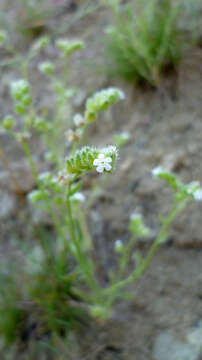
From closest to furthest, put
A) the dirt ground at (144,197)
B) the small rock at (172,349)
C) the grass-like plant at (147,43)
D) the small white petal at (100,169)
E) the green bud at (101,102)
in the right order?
the small white petal at (100,169), the green bud at (101,102), the small rock at (172,349), the dirt ground at (144,197), the grass-like plant at (147,43)

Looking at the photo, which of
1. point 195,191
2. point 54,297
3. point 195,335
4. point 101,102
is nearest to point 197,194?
point 195,191

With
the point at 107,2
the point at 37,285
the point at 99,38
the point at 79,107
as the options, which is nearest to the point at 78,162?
the point at 37,285

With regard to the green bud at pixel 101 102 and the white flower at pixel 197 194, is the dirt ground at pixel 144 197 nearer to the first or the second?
the white flower at pixel 197 194

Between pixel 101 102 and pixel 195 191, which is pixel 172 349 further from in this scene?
pixel 101 102

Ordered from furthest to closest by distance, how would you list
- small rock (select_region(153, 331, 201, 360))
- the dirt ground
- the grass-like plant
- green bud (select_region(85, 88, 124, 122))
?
1. the grass-like plant
2. the dirt ground
3. small rock (select_region(153, 331, 201, 360))
4. green bud (select_region(85, 88, 124, 122))

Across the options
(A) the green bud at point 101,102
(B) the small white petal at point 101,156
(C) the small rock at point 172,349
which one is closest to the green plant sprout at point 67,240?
(A) the green bud at point 101,102

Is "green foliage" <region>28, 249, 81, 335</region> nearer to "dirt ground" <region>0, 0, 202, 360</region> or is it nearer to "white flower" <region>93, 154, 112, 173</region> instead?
"dirt ground" <region>0, 0, 202, 360</region>

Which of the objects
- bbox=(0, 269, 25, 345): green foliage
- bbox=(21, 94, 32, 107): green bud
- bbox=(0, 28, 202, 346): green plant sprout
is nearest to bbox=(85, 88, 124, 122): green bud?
bbox=(0, 28, 202, 346): green plant sprout
